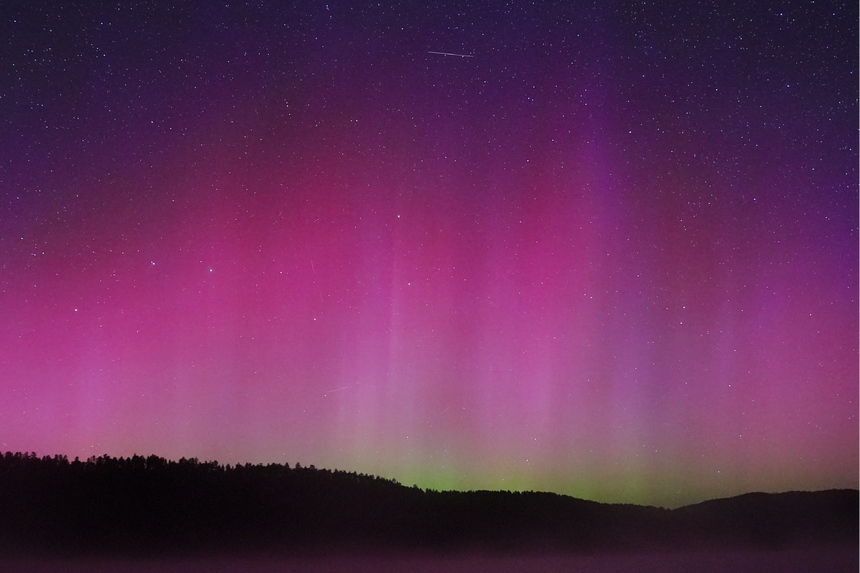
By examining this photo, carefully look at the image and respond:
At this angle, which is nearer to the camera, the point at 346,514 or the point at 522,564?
the point at 522,564

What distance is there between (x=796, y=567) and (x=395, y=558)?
18.4ft

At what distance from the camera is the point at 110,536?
10742 mm

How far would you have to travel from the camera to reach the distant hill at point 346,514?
35.7 feet

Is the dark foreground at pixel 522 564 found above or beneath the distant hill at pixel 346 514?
beneath

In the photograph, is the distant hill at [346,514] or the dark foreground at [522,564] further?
the distant hill at [346,514]

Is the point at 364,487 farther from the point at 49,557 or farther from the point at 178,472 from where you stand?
the point at 49,557

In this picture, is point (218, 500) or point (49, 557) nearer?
point (49, 557)

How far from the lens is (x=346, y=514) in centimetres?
1155

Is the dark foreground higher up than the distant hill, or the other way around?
the distant hill

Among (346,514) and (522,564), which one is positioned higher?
(346,514)

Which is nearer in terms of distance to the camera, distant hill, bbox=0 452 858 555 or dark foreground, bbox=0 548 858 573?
dark foreground, bbox=0 548 858 573

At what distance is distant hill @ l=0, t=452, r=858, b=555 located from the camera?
10.9m

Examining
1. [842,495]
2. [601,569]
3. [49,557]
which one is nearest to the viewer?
[49,557]

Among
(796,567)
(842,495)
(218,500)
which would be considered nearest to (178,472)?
(218,500)
